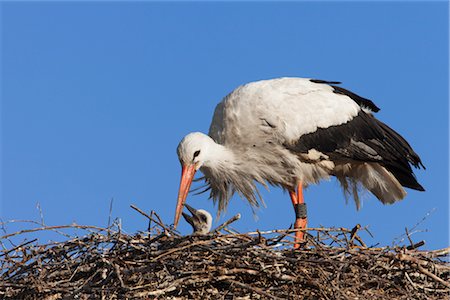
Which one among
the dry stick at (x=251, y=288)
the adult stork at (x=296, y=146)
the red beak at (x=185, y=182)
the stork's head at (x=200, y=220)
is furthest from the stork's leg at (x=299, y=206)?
the dry stick at (x=251, y=288)

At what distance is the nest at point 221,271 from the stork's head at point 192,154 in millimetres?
1435

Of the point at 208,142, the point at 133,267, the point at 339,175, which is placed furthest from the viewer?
the point at 339,175

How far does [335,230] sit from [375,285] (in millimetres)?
527

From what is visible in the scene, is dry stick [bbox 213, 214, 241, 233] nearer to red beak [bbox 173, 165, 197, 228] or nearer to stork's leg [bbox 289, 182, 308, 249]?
red beak [bbox 173, 165, 197, 228]

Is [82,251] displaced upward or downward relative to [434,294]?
upward

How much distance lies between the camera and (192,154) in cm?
832

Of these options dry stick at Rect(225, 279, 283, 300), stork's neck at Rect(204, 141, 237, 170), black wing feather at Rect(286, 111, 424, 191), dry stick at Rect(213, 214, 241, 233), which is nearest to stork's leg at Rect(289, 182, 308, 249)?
black wing feather at Rect(286, 111, 424, 191)

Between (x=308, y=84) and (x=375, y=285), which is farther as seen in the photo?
(x=308, y=84)

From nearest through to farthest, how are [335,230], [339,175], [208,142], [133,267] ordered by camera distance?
[133,267], [335,230], [208,142], [339,175]

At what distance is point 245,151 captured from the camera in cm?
861

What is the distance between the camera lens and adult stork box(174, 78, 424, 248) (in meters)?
8.52

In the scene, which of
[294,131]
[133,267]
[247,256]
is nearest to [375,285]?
[247,256]

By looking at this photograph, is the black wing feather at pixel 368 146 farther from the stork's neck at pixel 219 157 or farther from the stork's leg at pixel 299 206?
the stork's neck at pixel 219 157

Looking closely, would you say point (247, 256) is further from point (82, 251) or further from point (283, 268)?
point (82, 251)
